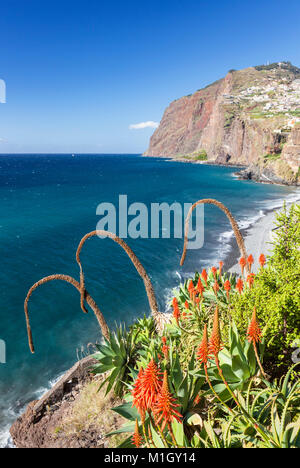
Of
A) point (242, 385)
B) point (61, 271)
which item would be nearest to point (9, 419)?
point (242, 385)

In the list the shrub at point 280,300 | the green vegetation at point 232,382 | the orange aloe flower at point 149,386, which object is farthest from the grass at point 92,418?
the orange aloe flower at point 149,386

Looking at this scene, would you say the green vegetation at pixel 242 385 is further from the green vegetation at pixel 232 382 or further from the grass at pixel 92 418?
the grass at pixel 92 418

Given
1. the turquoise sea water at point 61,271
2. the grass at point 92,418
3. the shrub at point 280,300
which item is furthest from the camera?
the turquoise sea water at point 61,271

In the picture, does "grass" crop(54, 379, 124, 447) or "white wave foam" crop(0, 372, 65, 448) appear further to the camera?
"white wave foam" crop(0, 372, 65, 448)

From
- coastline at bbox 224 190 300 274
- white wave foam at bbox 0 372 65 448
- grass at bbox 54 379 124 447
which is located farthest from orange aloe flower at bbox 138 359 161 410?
coastline at bbox 224 190 300 274

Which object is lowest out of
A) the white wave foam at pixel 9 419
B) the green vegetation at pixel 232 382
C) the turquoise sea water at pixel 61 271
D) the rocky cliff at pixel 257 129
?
the white wave foam at pixel 9 419

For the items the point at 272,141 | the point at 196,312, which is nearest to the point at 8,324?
the point at 196,312

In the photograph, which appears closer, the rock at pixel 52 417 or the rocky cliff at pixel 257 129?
the rock at pixel 52 417

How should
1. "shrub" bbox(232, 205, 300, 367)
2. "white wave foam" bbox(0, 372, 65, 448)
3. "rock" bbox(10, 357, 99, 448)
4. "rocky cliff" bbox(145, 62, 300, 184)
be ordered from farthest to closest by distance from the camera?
"rocky cliff" bbox(145, 62, 300, 184) < "white wave foam" bbox(0, 372, 65, 448) < "rock" bbox(10, 357, 99, 448) < "shrub" bbox(232, 205, 300, 367)

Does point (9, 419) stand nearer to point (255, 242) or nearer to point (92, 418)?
point (92, 418)

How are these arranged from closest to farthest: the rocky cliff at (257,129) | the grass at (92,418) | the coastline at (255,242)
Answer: the grass at (92,418) → the coastline at (255,242) → the rocky cliff at (257,129)

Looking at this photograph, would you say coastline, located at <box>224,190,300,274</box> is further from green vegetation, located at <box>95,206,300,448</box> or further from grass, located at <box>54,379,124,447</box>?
A: green vegetation, located at <box>95,206,300,448</box>

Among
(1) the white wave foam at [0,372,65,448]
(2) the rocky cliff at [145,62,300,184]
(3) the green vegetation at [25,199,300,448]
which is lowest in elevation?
(1) the white wave foam at [0,372,65,448]
